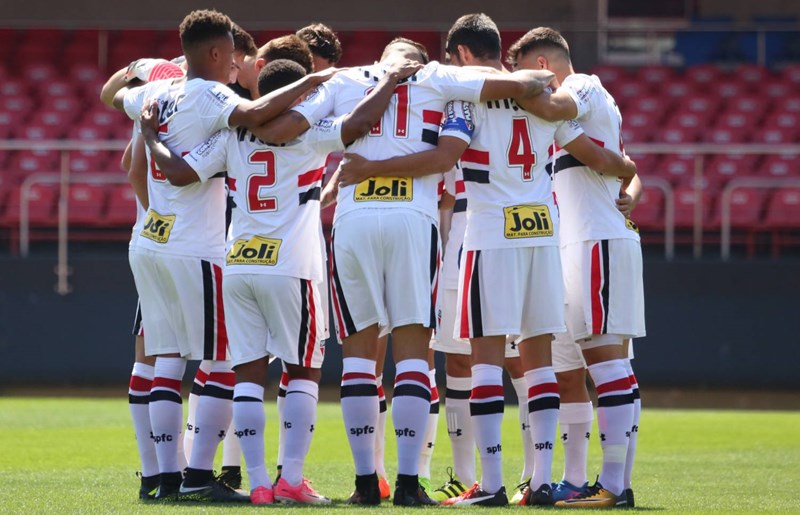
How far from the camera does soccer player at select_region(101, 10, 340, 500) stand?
6102 mm

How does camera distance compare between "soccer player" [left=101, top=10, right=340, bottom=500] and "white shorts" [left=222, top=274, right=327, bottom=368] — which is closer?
"white shorts" [left=222, top=274, right=327, bottom=368]

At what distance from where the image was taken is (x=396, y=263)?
584 centimetres

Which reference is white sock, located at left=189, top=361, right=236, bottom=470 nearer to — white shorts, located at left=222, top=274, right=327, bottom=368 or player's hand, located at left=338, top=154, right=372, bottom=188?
white shorts, located at left=222, top=274, right=327, bottom=368

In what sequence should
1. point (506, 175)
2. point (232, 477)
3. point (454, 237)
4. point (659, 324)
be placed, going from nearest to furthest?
point (506, 175), point (232, 477), point (454, 237), point (659, 324)

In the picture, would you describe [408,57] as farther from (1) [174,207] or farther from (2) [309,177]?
(1) [174,207]

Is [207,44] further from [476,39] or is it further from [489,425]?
[489,425]

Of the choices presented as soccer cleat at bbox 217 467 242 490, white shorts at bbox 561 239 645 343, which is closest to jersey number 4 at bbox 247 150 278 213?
soccer cleat at bbox 217 467 242 490

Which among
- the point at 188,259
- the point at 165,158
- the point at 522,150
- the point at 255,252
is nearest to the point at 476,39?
the point at 522,150

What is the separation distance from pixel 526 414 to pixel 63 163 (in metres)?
10.2

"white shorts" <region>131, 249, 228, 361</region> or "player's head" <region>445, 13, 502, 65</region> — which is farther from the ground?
"player's head" <region>445, 13, 502, 65</region>

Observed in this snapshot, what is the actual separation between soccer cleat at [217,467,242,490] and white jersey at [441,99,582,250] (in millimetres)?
1789

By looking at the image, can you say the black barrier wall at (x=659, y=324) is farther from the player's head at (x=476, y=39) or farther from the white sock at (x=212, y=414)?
the player's head at (x=476, y=39)

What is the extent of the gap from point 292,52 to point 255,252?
4.04 feet

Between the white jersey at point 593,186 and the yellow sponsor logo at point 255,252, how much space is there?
161 cm
